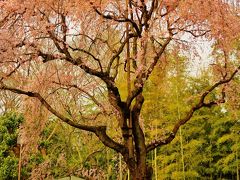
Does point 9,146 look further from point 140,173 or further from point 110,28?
point 140,173

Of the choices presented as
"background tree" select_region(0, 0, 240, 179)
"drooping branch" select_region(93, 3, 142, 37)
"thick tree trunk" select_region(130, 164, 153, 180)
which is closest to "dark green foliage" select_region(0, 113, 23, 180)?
"background tree" select_region(0, 0, 240, 179)

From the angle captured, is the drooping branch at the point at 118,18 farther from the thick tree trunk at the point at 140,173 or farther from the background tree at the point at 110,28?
the thick tree trunk at the point at 140,173

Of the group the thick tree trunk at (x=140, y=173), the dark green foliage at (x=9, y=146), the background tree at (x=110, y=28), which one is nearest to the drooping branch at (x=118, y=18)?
the background tree at (x=110, y=28)

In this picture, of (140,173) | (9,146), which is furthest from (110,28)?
(9,146)

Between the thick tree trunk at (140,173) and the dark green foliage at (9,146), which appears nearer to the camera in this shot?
the thick tree trunk at (140,173)

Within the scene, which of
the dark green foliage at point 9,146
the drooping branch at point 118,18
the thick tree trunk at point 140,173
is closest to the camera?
the drooping branch at point 118,18

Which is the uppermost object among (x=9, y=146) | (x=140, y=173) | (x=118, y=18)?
(x=118, y=18)

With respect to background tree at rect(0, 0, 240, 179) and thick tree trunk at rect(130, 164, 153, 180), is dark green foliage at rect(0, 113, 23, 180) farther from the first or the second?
thick tree trunk at rect(130, 164, 153, 180)

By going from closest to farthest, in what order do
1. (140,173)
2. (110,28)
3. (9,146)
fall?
(140,173) → (110,28) → (9,146)

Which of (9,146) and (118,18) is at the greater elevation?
(118,18)

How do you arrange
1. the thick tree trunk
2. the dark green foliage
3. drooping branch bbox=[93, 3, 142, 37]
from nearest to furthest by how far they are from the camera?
drooping branch bbox=[93, 3, 142, 37], the thick tree trunk, the dark green foliage

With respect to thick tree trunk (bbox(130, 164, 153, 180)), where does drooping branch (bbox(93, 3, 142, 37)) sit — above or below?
above

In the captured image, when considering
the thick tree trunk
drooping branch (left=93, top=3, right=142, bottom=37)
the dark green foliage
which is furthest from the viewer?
the dark green foliage

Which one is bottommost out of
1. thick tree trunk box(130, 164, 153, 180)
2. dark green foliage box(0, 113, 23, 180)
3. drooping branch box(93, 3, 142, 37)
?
thick tree trunk box(130, 164, 153, 180)
